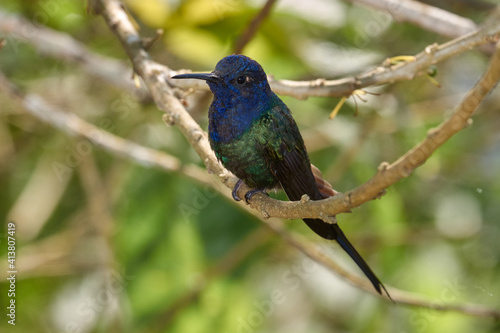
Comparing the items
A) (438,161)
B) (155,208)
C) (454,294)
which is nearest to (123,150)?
(155,208)

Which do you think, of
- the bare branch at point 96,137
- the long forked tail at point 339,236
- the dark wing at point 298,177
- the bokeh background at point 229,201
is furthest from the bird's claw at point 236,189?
the bokeh background at point 229,201

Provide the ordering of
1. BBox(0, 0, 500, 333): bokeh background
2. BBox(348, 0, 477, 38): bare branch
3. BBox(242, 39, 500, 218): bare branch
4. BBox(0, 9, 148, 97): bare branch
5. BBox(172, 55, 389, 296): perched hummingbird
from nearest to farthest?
BBox(242, 39, 500, 218): bare branch
BBox(172, 55, 389, 296): perched hummingbird
BBox(348, 0, 477, 38): bare branch
BBox(0, 9, 148, 97): bare branch
BBox(0, 0, 500, 333): bokeh background

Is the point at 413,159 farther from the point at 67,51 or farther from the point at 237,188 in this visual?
the point at 67,51

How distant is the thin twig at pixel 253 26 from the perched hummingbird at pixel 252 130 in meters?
0.44

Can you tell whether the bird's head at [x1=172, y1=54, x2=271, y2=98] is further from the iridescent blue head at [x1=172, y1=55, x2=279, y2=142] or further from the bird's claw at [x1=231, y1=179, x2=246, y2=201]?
the bird's claw at [x1=231, y1=179, x2=246, y2=201]

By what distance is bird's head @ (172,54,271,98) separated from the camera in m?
2.18

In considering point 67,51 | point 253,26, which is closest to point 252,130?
point 253,26

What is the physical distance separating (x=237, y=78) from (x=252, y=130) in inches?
7.5

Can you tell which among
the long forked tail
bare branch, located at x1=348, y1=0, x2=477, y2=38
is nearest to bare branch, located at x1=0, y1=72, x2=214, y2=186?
the long forked tail

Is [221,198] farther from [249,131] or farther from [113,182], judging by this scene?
[249,131]

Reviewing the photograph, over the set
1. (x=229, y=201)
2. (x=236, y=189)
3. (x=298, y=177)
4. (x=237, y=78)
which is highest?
(x=237, y=78)

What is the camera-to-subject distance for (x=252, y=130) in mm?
2180

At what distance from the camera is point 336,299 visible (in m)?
4.18

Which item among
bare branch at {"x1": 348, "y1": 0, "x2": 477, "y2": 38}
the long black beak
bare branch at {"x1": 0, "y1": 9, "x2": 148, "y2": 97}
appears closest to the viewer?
the long black beak
